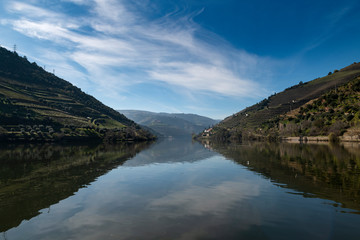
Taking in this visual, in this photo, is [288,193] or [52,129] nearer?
[288,193]

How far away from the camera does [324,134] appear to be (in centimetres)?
11762

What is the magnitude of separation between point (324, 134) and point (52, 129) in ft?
526

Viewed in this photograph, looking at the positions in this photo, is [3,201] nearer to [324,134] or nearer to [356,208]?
[356,208]

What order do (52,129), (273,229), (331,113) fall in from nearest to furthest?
(273,229), (331,113), (52,129)

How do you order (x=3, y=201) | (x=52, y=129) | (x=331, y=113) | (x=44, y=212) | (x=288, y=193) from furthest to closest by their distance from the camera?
(x=52, y=129) < (x=331, y=113) < (x=288, y=193) < (x=3, y=201) < (x=44, y=212)

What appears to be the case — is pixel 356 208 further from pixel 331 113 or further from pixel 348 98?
pixel 348 98

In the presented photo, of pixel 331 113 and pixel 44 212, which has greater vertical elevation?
pixel 331 113

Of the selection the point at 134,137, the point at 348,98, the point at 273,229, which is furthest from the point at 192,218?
the point at 134,137

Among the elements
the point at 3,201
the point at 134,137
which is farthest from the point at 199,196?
the point at 134,137

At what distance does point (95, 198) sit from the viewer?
19844 millimetres

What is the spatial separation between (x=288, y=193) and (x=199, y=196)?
783 cm

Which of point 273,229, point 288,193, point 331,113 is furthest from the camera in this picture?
point 331,113

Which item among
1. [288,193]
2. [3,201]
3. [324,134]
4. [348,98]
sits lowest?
[3,201]

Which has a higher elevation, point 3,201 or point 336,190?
point 336,190
